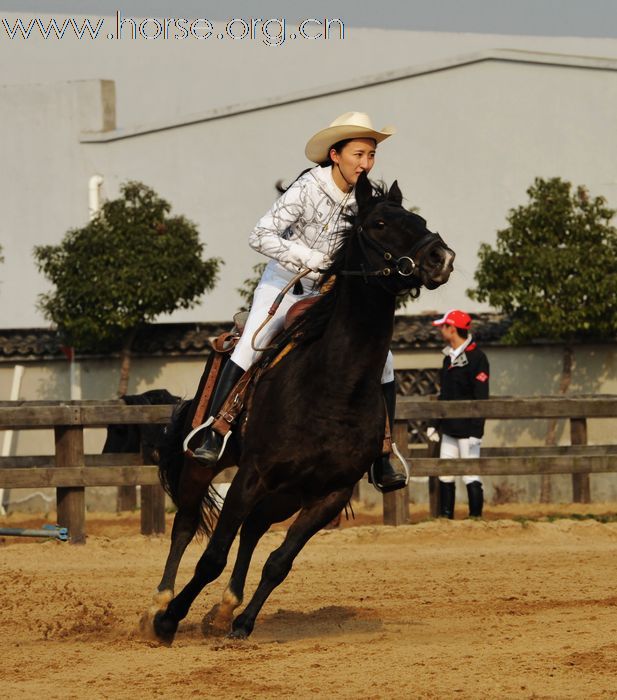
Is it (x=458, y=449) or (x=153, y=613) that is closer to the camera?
(x=153, y=613)

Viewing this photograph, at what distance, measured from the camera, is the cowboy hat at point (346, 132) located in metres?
7.02

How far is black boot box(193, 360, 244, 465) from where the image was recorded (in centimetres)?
711

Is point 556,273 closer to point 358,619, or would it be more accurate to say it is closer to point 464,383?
point 464,383

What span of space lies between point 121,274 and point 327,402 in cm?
1326

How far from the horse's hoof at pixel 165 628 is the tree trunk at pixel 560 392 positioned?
11156mm

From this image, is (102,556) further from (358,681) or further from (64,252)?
(64,252)

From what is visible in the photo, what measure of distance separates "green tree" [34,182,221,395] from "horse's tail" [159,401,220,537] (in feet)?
36.0

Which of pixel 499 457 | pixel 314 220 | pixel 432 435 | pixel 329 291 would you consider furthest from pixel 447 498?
Result: pixel 329 291

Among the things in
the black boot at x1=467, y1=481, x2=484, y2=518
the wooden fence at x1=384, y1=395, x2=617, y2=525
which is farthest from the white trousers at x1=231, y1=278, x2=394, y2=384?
the black boot at x1=467, y1=481, x2=484, y2=518

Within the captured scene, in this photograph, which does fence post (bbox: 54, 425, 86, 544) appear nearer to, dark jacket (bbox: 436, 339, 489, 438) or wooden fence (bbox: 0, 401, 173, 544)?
wooden fence (bbox: 0, 401, 173, 544)

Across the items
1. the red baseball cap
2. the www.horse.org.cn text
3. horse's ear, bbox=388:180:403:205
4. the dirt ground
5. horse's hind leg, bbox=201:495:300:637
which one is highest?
the www.horse.org.cn text

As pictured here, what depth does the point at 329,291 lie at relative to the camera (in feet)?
22.2

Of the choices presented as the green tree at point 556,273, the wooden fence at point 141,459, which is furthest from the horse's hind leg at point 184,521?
the green tree at point 556,273

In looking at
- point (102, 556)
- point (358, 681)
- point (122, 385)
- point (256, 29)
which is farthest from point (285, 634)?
point (256, 29)
